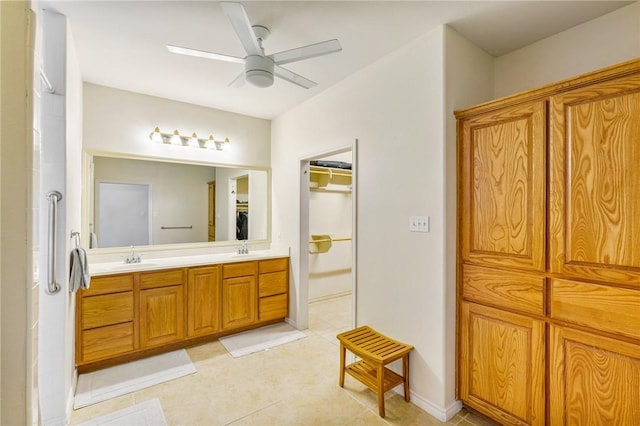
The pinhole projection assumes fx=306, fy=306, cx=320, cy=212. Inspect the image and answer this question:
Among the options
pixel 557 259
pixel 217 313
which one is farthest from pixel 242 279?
pixel 557 259

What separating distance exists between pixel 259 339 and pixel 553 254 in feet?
8.81

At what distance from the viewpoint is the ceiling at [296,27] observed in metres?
1.82

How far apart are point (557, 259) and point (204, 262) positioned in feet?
9.35

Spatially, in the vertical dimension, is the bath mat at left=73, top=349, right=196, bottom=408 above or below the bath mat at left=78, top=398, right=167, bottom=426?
above

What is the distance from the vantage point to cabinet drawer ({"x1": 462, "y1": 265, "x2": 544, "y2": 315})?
1734mm

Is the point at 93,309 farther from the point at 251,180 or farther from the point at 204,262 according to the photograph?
the point at 251,180

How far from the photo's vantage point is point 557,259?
165cm

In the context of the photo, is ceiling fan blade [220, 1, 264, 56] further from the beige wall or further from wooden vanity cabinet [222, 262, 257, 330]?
wooden vanity cabinet [222, 262, 257, 330]

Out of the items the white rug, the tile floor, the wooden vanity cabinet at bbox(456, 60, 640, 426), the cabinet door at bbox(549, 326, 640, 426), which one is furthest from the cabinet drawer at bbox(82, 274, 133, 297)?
the cabinet door at bbox(549, 326, 640, 426)

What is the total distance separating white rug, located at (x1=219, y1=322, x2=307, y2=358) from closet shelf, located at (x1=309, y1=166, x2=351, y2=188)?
202cm

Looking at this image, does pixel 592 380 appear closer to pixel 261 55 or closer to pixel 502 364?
pixel 502 364

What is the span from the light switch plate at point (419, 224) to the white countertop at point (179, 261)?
5.97 ft

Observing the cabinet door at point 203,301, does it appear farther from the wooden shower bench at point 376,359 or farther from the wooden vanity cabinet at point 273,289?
the wooden shower bench at point 376,359

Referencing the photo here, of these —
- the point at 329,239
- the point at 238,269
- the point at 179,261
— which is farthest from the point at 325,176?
the point at 179,261
